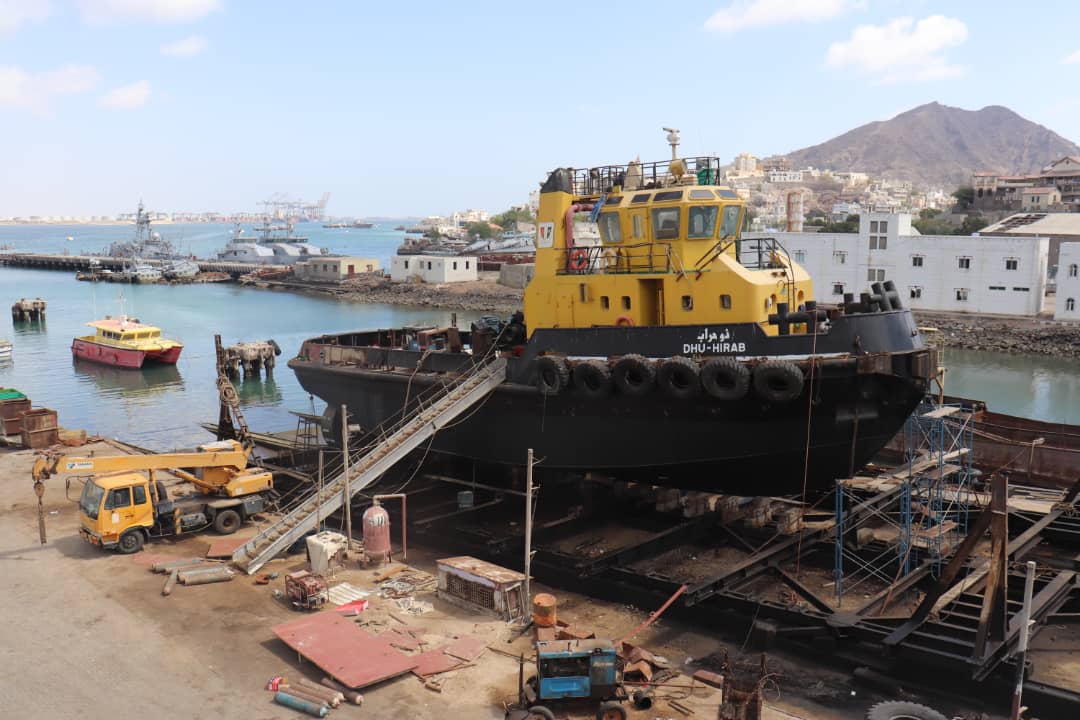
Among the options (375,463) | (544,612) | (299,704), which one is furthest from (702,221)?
(299,704)

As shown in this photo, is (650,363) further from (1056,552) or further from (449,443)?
(1056,552)

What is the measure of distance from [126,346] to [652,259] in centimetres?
3355

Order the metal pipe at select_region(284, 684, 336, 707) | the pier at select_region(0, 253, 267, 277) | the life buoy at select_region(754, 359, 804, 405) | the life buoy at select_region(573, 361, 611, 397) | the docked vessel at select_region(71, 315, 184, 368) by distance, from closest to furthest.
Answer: the metal pipe at select_region(284, 684, 336, 707), the life buoy at select_region(754, 359, 804, 405), the life buoy at select_region(573, 361, 611, 397), the docked vessel at select_region(71, 315, 184, 368), the pier at select_region(0, 253, 267, 277)

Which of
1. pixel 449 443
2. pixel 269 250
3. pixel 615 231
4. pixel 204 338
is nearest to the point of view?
pixel 615 231

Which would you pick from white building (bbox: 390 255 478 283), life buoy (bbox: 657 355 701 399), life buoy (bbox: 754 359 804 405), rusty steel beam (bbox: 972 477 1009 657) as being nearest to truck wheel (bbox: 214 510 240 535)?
life buoy (bbox: 657 355 701 399)

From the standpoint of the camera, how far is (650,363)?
12516 mm

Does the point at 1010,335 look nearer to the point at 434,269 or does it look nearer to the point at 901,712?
the point at 901,712

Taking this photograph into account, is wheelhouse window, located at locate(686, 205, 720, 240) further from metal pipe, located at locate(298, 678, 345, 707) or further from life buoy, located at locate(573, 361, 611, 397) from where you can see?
metal pipe, located at locate(298, 678, 345, 707)

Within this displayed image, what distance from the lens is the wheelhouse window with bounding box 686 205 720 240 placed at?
43.2 feet

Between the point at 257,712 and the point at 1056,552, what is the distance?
38.6ft

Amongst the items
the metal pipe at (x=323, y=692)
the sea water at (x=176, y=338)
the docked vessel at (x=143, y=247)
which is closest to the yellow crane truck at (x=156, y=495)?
the metal pipe at (x=323, y=692)

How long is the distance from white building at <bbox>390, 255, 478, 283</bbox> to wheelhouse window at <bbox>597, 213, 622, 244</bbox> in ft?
188

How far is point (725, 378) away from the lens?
11.8m

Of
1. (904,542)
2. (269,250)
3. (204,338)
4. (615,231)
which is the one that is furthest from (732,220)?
(269,250)
